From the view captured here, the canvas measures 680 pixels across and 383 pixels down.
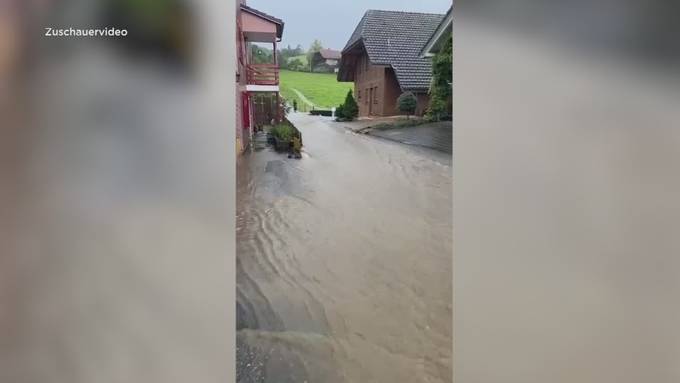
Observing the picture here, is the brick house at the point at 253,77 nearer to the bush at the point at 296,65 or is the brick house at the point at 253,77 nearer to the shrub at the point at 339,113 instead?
the bush at the point at 296,65

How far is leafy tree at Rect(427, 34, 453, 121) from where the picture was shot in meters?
1.66

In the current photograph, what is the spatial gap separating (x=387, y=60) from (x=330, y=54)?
0.22 metres

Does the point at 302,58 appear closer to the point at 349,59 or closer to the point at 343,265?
the point at 349,59

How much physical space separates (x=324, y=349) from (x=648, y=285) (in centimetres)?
115

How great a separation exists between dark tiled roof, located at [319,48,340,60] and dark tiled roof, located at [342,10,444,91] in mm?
30

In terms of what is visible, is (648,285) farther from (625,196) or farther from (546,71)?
(546,71)

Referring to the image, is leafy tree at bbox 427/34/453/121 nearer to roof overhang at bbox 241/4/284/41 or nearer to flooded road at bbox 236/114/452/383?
flooded road at bbox 236/114/452/383

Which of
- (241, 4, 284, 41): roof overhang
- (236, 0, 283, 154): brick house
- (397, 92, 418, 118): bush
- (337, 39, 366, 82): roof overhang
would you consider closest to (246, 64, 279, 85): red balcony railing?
(236, 0, 283, 154): brick house

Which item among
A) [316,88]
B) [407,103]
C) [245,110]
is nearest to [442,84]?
[407,103]

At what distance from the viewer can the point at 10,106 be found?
5.01ft

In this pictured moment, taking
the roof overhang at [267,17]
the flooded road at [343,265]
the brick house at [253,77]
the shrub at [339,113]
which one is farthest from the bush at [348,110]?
the roof overhang at [267,17]

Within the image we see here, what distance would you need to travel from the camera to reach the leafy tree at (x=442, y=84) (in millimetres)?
1662

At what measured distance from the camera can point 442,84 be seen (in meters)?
1.67

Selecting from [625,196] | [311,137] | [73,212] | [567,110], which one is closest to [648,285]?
[625,196]
